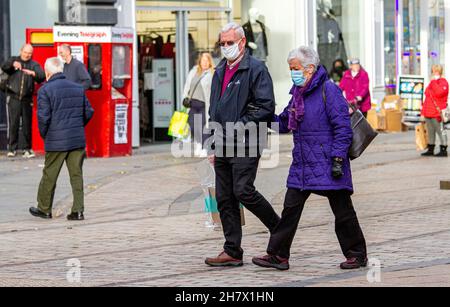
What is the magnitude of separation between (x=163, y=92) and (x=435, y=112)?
577 centimetres

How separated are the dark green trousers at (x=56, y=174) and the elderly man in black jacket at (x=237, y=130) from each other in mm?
3669

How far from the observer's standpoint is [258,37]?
25.0 metres

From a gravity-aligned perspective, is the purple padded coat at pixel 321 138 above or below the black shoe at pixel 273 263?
above

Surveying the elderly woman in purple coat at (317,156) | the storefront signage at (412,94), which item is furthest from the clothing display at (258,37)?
the elderly woman in purple coat at (317,156)

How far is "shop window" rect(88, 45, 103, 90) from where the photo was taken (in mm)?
19109

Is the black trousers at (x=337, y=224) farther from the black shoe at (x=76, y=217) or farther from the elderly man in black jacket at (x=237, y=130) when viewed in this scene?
the black shoe at (x=76, y=217)

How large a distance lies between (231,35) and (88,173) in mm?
8109

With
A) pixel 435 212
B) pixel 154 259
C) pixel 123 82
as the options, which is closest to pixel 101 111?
pixel 123 82

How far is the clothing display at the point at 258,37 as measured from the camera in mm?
24812

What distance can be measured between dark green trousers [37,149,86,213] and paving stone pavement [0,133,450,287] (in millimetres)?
229

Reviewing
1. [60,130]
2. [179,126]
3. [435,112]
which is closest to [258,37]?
[179,126]

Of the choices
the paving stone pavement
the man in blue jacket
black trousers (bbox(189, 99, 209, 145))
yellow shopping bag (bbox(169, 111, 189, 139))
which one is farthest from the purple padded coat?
yellow shopping bag (bbox(169, 111, 189, 139))

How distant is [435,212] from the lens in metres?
12.6

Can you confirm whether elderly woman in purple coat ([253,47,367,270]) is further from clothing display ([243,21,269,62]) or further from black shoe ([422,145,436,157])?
clothing display ([243,21,269,62])
